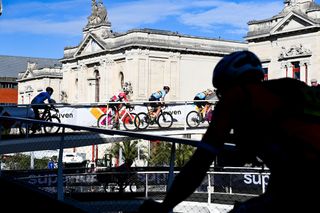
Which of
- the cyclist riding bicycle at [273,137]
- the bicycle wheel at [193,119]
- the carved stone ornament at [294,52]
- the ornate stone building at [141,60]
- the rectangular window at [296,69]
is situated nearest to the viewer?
the cyclist riding bicycle at [273,137]

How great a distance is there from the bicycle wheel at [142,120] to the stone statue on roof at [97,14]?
4788 centimetres

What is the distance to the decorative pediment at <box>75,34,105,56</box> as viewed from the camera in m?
71.6

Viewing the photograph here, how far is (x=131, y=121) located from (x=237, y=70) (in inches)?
947

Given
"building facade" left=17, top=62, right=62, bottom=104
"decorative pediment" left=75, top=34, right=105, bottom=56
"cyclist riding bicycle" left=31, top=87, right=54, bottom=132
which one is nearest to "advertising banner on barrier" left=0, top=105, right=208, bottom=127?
"cyclist riding bicycle" left=31, top=87, right=54, bottom=132

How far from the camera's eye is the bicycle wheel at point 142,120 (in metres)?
26.6

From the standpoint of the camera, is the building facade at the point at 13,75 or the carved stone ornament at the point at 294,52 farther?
the building facade at the point at 13,75

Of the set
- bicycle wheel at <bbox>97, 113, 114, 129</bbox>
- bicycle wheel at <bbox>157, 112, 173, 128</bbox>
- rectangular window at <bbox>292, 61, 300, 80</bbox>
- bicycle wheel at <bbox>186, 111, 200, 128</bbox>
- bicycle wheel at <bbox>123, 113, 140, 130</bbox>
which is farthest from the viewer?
rectangular window at <bbox>292, 61, 300, 80</bbox>

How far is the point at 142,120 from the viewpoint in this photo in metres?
26.6

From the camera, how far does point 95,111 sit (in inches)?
1044

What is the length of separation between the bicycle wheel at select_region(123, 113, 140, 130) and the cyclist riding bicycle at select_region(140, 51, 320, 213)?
23.9 meters

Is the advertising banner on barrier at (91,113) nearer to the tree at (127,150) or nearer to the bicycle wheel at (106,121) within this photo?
the bicycle wheel at (106,121)

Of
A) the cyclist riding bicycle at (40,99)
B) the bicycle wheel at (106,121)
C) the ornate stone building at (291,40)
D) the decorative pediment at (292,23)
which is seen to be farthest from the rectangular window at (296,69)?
the cyclist riding bicycle at (40,99)

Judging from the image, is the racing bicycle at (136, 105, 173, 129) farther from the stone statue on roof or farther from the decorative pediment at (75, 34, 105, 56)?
the stone statue on roof

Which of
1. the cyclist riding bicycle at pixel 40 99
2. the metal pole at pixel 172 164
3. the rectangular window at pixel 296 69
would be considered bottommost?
the metal pole at pixel 172 164
